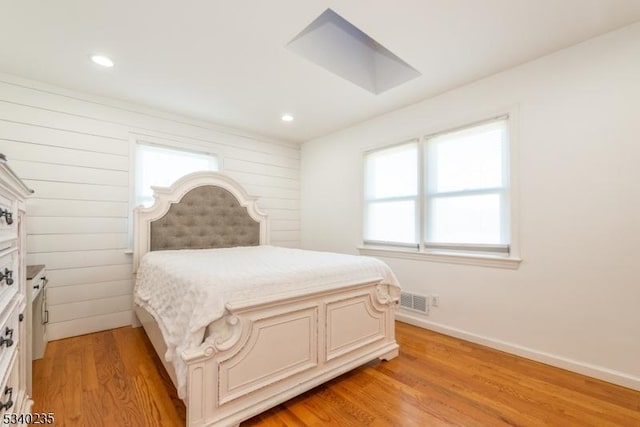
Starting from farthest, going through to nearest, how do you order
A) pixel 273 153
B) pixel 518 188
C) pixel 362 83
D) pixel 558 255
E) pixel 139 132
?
1. pixel 273 153
2. pixel 139 132
3. pixel 362 83
4. pixel 518 188
5. pixel 558 255

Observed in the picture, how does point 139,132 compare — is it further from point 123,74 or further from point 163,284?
point 163,284

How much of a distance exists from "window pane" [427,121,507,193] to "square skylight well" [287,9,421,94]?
2.55 feet

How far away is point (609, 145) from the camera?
2061 mm

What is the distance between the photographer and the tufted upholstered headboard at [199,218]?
10.2 feet

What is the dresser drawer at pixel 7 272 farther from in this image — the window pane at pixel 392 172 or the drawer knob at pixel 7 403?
the window pane at pixel 392 172

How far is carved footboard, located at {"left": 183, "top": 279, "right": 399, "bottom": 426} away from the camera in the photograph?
4.84 ft

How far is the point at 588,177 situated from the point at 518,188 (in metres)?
0.44

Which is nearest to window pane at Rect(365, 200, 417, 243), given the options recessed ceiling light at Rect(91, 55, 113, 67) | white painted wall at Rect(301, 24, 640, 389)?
white painted wall at Rect(301, 24, 640, 389)

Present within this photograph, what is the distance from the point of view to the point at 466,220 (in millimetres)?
2844

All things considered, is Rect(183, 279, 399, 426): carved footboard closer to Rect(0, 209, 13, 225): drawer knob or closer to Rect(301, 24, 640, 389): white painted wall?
Rect(0, 209, 13, 225): drawer knob

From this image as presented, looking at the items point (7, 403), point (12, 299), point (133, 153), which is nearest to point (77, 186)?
point (133, 153)

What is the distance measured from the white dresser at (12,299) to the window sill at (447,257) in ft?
9.91

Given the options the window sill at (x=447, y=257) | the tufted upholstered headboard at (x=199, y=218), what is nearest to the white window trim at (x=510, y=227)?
the window sill at (x=447, y=257)

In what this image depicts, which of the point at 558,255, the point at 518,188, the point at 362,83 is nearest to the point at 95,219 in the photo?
the point at 362,83
